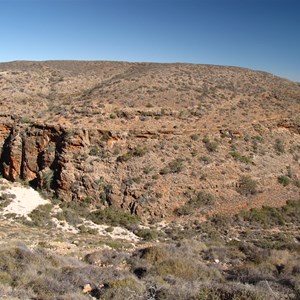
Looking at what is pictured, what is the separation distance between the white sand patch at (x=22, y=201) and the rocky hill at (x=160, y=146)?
2.85 ft

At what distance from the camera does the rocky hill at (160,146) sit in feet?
73.9

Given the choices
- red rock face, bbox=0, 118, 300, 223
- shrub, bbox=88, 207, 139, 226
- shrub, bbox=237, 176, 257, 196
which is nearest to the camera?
shrub, bbox=88, 207, 139, 226

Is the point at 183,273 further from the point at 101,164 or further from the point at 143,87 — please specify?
the point at 143,87

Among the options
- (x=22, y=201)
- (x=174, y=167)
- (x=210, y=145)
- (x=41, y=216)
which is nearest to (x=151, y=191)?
(x=174, y=167)

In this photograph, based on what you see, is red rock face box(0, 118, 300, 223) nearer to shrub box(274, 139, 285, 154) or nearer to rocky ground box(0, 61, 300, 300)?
rocky ground box(0, 61, 300, 300)

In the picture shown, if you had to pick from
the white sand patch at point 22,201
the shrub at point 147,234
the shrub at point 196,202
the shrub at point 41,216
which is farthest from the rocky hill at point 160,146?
the shrub at point 147,234

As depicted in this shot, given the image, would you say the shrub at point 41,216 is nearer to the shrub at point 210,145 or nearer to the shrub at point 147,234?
the shrub at point 147,234

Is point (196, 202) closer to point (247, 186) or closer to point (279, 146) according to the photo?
point (247, 186)

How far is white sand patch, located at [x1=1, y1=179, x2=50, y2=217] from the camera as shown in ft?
70.1

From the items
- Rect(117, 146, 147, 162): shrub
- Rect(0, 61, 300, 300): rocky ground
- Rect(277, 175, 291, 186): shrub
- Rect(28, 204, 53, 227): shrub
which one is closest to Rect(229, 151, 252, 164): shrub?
Rect(0, 61, 300, 300): rocky ground

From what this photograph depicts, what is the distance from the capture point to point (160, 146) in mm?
25000

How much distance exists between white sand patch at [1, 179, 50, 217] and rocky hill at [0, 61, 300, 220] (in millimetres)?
869

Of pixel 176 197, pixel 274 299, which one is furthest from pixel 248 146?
pixel 274 299

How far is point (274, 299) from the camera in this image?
8.20m
